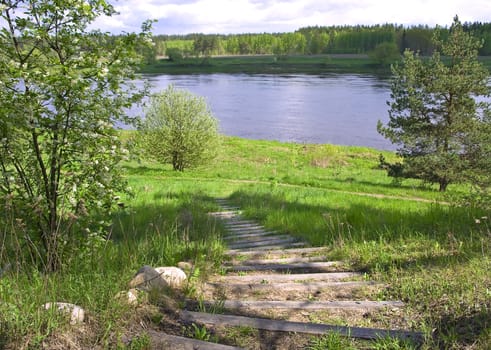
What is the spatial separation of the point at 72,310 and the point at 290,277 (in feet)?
7.09

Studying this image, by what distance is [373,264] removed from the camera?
14.8 feet

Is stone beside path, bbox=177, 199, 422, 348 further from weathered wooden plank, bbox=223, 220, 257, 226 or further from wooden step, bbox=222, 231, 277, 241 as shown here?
weathered wooden plank, bbox=223, 220, 257, 226

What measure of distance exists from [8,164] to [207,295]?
2.46m

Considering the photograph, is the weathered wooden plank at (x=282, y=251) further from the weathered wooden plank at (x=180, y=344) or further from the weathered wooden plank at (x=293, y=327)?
the weathered wooden plank at (x=180, y=344)

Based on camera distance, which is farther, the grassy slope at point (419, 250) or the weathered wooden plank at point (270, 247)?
the weathered wooden plank at point (270, 247)

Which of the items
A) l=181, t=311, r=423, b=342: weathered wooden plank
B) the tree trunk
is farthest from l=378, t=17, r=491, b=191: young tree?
l=181, t=311, r=423, b=342: weathered wooden plank

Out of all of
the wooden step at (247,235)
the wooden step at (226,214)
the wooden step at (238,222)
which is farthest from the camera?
the wooden step at (226,214)

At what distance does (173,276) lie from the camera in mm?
3871

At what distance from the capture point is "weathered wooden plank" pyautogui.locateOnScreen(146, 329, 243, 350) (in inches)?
109

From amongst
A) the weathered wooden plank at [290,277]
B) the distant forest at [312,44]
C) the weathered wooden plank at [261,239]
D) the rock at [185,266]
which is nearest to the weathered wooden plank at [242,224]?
the weathered wooden plank at [261,239]

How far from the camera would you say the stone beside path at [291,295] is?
10.3ft

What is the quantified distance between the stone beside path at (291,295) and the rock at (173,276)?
25 centimetres

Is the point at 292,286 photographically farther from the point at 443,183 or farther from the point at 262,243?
the point at 443,183

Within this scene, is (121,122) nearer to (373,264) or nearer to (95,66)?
(95,66)
